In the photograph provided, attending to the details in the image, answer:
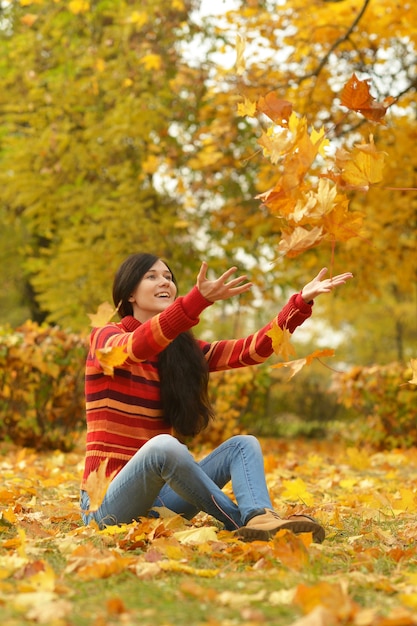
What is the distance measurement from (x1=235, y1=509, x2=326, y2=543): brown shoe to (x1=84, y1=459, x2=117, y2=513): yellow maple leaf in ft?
1.75

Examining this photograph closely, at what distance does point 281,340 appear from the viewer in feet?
10.3

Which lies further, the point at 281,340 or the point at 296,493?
the point at 296,493

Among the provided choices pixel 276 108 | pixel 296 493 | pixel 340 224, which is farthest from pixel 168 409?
pixel 276 108

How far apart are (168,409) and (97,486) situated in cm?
51

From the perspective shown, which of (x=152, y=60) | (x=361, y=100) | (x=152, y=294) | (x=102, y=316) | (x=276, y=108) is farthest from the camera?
(x=152, y=60)

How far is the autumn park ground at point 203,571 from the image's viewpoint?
76.4 inches

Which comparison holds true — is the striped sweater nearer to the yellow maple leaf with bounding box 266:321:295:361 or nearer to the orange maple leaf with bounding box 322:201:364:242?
the yellow maple leaf with bounding box 266:321:295:361

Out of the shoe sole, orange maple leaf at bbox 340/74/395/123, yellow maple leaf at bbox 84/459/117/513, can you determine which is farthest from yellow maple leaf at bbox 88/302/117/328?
orange maple leaf at bbox 340/74/395/123

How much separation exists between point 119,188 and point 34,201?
156cm

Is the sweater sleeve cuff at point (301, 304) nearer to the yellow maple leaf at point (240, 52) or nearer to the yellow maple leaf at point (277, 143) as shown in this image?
the yellow maple leaf at point (277, 143)

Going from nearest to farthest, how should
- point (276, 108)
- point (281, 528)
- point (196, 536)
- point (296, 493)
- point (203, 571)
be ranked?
point (203, 571) < point (281, 528) < point (196, 536) < point (276, 108) < point (296, 493)

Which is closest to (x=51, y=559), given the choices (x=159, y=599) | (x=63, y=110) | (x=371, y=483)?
(x=159, y=599)

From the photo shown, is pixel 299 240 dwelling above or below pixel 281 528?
above

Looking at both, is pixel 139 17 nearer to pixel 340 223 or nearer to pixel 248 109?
pixel 248 109
